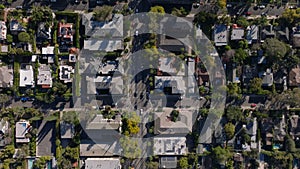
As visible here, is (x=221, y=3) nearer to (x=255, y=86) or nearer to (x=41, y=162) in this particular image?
(x=255, y=86)

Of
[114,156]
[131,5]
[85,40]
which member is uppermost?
[131,5]

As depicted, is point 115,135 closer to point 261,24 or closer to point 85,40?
point 85,40

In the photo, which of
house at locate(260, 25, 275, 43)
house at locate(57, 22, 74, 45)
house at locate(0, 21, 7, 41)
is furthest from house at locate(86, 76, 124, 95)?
house at locate(260, 25, 275, 43)

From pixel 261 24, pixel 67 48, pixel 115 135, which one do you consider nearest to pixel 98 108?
pixel 115 135

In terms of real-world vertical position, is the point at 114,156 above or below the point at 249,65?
below

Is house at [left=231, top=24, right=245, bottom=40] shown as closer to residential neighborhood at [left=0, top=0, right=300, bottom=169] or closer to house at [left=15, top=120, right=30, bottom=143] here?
residential neighborhood at [left=0, top=0, right=300, bottom=169]

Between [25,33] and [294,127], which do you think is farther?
[294,127]

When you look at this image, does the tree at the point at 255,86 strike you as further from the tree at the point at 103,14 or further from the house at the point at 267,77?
the tree at the point at 103,14

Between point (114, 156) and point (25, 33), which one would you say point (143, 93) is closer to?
point (114, 156)
